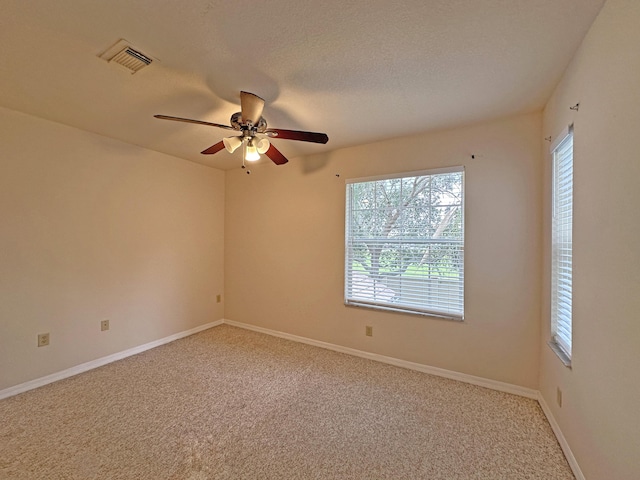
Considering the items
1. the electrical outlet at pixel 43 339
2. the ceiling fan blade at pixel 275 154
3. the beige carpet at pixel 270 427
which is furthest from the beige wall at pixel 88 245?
the ceiling fan blade at pixel 275 154

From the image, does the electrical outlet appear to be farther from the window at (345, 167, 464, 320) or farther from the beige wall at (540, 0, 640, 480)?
the beige wall at (540, 0, 640, 480)

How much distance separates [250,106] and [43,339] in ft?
9.58

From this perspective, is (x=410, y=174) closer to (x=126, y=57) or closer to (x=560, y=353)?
(x=560, y=353)

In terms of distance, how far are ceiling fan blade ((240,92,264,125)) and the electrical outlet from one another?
278 cm

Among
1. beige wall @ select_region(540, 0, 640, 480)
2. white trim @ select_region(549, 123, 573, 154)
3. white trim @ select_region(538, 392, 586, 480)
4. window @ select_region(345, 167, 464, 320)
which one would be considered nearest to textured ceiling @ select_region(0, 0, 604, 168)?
beige wall @ select_region(540, 0, 640, 480)

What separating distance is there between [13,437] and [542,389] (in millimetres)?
3986

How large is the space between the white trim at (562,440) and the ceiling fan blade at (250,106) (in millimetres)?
3058

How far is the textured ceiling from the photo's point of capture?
52.7 inches

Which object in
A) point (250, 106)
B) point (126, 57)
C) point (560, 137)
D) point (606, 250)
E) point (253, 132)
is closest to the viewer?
point (606, 250)

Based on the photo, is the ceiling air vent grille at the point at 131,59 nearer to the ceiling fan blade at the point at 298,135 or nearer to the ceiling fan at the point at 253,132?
the ceiling fan at the point at 253,132

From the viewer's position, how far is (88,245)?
9.45ft

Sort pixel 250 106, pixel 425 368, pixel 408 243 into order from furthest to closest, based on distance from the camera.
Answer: pixel 408 243 → pixel 425 368 → pixel 250 106

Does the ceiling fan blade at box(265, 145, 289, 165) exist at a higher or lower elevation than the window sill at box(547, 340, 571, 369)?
higher

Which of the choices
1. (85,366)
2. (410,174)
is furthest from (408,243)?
(85,366)
